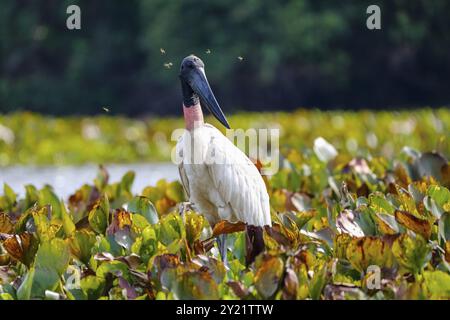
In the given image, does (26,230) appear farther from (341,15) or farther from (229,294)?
(341,15)

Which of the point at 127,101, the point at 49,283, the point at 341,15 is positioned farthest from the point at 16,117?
the point at 127,101

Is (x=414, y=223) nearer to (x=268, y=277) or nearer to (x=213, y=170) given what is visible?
(x=268, y=277)

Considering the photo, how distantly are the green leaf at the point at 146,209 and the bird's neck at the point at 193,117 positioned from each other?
0.43 meters

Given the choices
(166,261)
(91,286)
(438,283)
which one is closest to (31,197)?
(91,286)

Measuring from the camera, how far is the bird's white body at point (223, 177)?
15.2 ft

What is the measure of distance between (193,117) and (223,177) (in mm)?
371

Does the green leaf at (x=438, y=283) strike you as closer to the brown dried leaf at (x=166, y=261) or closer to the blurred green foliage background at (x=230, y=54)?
the brown dried leaf at (x=166, y=261)

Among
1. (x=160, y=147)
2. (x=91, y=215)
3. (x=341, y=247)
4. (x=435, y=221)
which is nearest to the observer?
(x=341, y=247)

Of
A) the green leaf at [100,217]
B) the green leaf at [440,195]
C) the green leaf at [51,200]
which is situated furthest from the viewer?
the green leaf at [51,200]

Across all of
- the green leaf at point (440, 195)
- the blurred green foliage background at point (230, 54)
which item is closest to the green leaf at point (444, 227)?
the green leaf at point (440, 195)

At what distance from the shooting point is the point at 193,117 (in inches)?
191

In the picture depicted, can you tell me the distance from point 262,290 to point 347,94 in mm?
27437

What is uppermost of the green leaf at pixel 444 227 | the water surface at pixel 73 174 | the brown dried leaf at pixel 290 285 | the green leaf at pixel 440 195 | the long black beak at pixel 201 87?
the long black beak at pixel 201 87
